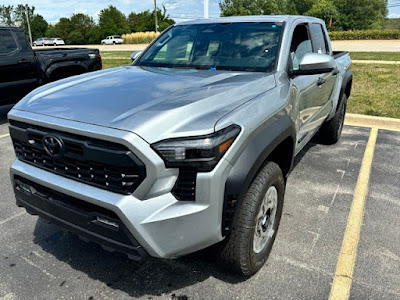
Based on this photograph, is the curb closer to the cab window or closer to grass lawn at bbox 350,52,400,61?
the cab window

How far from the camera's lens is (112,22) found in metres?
65.6

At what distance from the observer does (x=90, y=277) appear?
2.61m

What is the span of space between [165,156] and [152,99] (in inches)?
20.8

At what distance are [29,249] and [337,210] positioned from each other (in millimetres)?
2838

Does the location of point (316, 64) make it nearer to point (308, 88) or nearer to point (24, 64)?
point (308, 88)

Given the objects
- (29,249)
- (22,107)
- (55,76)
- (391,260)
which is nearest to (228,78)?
(22,107)

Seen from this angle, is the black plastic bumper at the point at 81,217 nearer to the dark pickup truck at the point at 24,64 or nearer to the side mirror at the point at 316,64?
the side mirror at the point at 316,64

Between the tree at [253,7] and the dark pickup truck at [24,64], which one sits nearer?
the dark pickup truck at [24,64]

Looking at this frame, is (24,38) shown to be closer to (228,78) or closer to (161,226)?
(228,78)

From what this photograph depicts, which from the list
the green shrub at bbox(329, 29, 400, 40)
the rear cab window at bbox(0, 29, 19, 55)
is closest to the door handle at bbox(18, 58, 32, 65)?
the rear cab window at bbox(0, 29, 19, 55)

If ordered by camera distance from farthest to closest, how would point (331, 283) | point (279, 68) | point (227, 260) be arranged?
point (279, 68) → point (331, 283) → point (227, 260)

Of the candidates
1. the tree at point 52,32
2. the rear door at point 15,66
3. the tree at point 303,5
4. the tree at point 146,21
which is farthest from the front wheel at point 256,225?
the tree at point 303,5

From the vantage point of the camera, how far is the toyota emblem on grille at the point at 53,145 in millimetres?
2121

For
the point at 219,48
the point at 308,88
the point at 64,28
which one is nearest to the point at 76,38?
the point at 64,28
